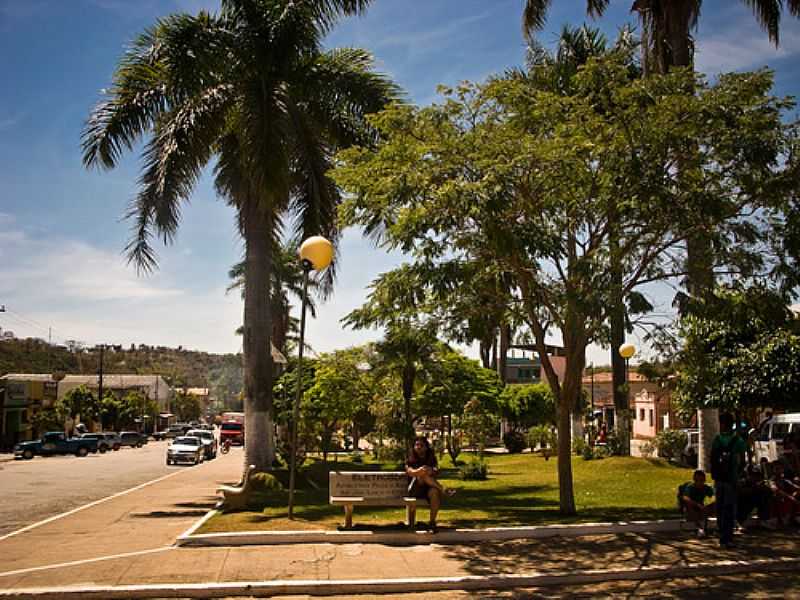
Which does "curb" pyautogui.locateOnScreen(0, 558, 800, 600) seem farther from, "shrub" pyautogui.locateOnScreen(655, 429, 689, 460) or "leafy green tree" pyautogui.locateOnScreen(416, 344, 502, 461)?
"leafy green tree" pyautogui.locateOnScreen(416, 344, 502, 461)

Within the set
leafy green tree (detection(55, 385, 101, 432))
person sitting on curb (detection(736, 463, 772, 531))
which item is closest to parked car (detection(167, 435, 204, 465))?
person sitting on curb (detection(736, 463, 772, 531))

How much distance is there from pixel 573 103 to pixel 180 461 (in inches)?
1207

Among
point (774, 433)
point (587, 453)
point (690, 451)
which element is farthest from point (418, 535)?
point (690, 451)

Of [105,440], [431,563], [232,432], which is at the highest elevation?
[431,563]

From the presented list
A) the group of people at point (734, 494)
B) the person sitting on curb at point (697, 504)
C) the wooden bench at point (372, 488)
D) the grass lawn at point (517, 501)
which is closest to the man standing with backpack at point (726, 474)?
the group of people at point (734, 494)

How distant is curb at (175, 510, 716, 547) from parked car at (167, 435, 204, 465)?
28.1 meters

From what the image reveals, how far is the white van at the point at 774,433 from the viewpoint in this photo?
822 inches

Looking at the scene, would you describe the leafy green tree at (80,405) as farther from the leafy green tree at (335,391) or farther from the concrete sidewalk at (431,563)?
the concrete sidewalk at (431,563)

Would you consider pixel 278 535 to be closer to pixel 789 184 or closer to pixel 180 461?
pixel 789 184

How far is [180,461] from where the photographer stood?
37188 mm

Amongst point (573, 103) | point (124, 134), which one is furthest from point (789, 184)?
point (124, 134)

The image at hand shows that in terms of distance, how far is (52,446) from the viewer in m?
46.4

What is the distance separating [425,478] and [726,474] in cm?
393

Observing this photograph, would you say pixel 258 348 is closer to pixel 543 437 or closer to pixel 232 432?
pixel 543 437
